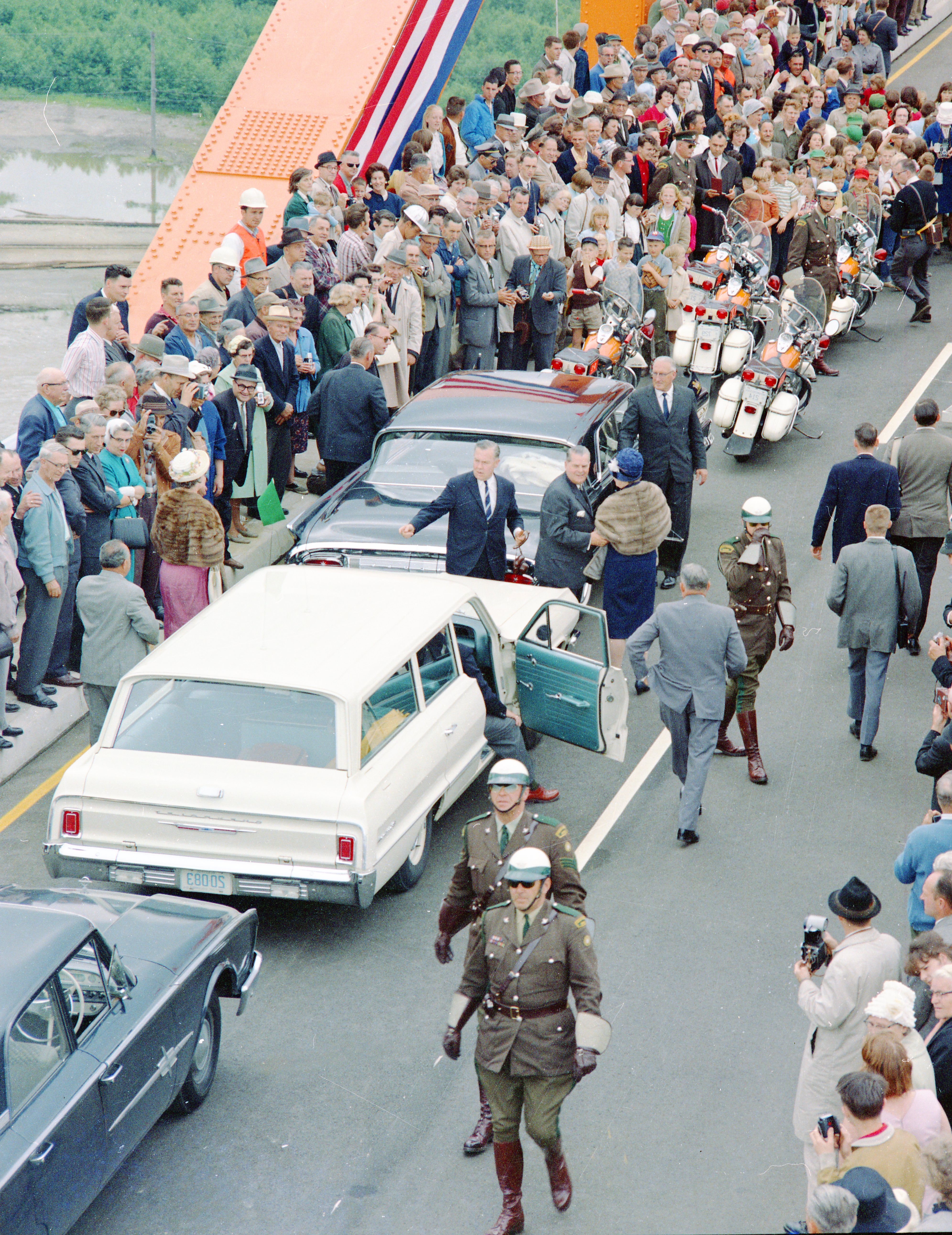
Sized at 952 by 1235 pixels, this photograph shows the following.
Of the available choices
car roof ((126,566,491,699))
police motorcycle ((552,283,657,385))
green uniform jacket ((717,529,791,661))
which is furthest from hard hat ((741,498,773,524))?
police motorcycle ((552,283,657,385))

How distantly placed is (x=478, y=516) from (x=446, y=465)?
1.40 meters

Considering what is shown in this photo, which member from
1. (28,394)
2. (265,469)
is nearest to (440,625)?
(265,469)

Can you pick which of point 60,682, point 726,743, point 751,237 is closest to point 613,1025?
point 726,743

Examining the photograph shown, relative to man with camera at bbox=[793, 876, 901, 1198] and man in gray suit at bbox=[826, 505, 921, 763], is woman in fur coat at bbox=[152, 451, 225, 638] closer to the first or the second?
man in gray suit at bbox=[826, 505, 921, 763]

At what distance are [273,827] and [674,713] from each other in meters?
2.61

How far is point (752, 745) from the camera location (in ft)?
32.2

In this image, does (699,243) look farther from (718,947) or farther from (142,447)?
(718,947)

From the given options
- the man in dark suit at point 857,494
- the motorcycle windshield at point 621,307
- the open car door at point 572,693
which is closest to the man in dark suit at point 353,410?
the open car door at point 572,693

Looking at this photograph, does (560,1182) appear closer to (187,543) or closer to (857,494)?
(187,543)

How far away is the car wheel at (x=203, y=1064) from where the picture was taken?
21.9 feet

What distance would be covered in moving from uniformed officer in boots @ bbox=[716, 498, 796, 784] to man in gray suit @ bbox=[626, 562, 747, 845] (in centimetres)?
73

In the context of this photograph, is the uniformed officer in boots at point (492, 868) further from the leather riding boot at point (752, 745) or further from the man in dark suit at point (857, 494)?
the man in dark suit at point (857, 494)

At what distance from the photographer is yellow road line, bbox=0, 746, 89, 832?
30.3ft

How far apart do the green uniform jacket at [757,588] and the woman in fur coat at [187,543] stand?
10.9ft
